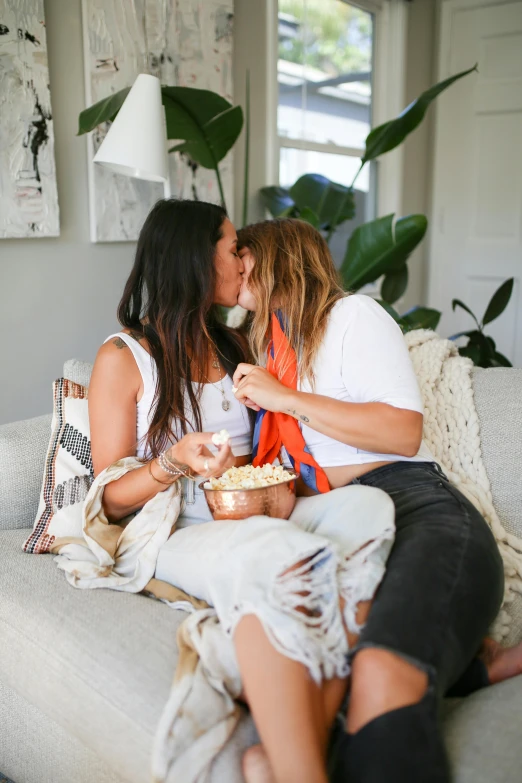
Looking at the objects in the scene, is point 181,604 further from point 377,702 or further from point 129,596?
point 377,702

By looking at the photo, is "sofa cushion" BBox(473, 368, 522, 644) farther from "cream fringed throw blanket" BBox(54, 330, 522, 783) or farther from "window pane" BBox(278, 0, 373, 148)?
"window pane" BBox(278, 0, 373, 148)

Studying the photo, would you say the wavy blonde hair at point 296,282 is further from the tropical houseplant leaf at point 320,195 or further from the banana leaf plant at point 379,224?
the tropical houseplant leaf at point 320,195

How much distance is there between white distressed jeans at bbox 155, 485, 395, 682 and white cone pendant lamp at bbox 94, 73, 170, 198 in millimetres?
1280

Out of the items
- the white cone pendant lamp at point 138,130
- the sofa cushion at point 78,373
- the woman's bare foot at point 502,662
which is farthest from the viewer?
the white cone pendant lamp at point 138,130

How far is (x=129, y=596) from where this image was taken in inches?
55.6

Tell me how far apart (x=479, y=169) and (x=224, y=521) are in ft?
11.9

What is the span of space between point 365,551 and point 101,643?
0.46 meters

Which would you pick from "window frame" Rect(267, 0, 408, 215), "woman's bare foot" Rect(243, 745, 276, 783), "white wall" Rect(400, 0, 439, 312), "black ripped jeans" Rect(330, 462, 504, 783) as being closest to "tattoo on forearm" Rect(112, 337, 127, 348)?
"black ripped jeans" Rect(330, 462, 504, 783)

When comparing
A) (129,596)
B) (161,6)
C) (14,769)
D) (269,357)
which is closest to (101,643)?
(129,596)

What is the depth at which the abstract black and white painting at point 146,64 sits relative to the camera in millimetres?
2551

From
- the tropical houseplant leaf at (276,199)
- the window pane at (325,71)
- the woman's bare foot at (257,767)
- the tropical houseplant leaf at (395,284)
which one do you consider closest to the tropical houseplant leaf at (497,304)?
the tropical houseplant leaf at (395,284)

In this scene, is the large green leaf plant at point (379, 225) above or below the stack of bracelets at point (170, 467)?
above

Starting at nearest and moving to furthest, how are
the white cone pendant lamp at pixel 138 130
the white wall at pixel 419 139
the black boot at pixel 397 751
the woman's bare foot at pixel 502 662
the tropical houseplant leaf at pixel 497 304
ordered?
the black boot at pixel 397 751, the woman's bare foot at pixel 502 662, the white cone pendant lamp at pixel 138 130, the tropical houseplant leaf at pixel 497 304, the white wall at pixel 419 139

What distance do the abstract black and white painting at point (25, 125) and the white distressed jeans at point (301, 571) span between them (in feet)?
4.60
